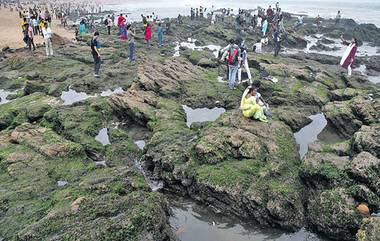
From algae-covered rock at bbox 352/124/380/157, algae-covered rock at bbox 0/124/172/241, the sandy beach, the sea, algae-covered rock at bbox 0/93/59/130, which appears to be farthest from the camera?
the sea

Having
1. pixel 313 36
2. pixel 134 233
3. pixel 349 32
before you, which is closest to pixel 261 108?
pixel 134 233

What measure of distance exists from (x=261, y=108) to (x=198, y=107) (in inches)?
231

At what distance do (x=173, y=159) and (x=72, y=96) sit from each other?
10.8 metres

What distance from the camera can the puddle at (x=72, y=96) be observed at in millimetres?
20117

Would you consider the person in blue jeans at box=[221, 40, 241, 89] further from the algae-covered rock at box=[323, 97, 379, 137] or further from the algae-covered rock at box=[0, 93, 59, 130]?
the algae-covered rock at box=[0, 93, 59, 130]

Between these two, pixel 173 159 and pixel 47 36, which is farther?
pixel 47 36

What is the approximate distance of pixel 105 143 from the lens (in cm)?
1585

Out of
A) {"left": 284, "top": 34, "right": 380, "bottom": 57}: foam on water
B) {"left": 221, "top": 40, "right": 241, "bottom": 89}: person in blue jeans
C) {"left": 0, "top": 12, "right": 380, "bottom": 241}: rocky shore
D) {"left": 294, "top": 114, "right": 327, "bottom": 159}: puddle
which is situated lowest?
{"left": 284, "top": 34, "right": 380, "bottom": 57}: foam on water

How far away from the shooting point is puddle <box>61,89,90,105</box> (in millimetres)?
20117

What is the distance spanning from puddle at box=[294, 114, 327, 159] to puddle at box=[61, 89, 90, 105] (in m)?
12.4

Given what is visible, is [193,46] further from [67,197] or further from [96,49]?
[67,197]

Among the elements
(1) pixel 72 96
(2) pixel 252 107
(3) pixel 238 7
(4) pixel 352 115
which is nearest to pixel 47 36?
(1) pixel 72 96

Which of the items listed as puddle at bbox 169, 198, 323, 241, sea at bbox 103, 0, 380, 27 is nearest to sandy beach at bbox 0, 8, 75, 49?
sea at bbox 103, 0, 380, 27

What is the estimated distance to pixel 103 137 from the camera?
16.3m
